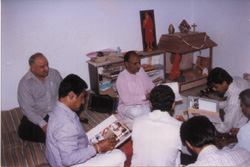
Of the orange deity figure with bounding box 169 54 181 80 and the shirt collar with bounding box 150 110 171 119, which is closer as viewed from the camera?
the shirt collar with bounding box 150 110 171 119

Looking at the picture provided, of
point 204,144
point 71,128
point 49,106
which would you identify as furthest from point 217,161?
point 49,106

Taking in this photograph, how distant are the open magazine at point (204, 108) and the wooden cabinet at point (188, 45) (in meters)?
1.75

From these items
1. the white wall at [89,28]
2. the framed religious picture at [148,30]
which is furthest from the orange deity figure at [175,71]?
the white wall at [89,28]

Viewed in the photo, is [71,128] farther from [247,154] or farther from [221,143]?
[221,143]

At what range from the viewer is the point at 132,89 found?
10.6 ft

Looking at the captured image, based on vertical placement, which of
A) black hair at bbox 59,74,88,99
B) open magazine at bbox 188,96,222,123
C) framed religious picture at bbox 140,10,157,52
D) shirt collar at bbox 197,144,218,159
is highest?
framed religious picture at bbox 140,10,157,52

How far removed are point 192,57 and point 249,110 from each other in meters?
3.30

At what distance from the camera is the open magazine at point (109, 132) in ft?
7.61

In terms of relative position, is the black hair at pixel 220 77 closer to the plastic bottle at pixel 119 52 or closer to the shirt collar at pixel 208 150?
the shirt collar at pixel 208 150

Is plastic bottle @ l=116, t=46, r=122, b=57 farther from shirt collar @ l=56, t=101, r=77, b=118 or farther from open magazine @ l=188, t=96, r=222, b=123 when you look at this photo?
shirt collar @ l=56, t=101, r=77, b=118

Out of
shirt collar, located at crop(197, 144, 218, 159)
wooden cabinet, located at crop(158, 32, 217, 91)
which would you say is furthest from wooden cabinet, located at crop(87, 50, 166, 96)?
shirt collar, located at crop(197, 144, 218, 159)

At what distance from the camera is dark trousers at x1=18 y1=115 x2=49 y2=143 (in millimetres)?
2676

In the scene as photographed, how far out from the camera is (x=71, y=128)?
5.53ft

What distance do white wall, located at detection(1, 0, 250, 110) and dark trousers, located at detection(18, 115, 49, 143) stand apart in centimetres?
69
